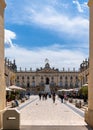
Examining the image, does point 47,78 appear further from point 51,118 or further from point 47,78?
point 51,118

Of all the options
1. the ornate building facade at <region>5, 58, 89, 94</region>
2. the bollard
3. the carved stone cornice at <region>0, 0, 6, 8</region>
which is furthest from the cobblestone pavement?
the ornate building facade at <region>5, 58, 89, 94</region>

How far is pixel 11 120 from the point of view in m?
15.3

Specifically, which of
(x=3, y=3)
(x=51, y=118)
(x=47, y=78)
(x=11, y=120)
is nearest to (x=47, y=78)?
(x=47, y=78)

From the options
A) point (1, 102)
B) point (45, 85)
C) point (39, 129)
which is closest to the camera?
point (39, 129)

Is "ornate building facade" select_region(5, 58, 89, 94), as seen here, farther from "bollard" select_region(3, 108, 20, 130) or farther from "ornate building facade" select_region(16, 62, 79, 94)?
"bollard" select_region(3, 108, 20, 130)

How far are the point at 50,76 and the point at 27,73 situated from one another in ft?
34.6

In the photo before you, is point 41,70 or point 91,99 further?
point 41,70

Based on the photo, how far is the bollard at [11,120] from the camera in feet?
49.8

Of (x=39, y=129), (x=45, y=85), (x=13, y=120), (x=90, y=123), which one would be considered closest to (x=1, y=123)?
(x=13, y=120)

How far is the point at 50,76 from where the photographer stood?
481ft

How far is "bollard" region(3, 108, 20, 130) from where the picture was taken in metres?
15.2

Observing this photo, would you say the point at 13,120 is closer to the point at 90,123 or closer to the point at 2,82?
the point at 2,82

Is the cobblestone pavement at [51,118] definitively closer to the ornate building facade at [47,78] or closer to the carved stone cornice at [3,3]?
the carved stone cornice at [3,3]

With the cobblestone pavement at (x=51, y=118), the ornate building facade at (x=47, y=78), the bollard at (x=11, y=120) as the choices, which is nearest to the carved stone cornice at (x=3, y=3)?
the bollard at (x=11, y=120)
